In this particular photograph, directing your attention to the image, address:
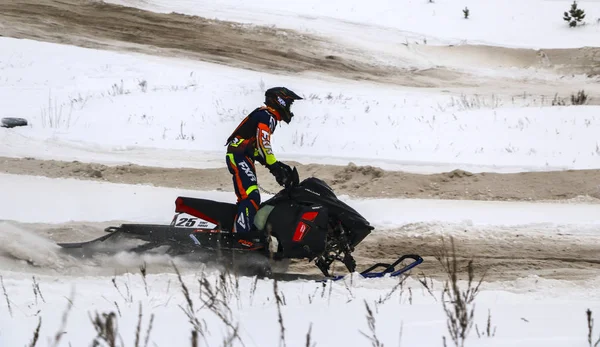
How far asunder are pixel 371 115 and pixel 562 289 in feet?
29.6

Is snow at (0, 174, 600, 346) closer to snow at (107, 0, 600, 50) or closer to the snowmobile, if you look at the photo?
the snowmobile

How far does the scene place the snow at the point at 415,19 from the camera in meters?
25.1

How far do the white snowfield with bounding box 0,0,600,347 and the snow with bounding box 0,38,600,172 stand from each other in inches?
2.0

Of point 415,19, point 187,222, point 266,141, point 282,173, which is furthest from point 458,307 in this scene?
point 415,19

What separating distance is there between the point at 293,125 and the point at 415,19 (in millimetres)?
13331

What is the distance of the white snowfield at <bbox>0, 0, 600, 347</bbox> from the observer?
527 cm

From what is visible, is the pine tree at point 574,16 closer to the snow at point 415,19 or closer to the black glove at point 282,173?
the snow at point 415,19

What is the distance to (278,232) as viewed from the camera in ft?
24.8

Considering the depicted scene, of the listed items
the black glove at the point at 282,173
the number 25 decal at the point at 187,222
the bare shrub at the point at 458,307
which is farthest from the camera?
the number 25 decal at the point at 187,222

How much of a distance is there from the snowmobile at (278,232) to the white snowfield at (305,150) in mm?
235

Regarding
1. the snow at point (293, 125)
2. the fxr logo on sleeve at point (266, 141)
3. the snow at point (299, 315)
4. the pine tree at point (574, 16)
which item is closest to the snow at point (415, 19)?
the pine tree at point (574, 16)

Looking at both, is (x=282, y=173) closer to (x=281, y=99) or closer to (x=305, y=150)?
(x=281, y=99)

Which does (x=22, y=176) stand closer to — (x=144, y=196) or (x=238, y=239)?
(x=144, y=196)

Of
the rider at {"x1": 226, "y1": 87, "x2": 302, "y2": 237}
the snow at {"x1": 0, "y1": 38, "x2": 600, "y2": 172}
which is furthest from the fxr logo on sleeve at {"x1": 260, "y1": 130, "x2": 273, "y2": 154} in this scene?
the snow at {"x1": 0, "y1": 38, "x2": 600, "y2": 172}
